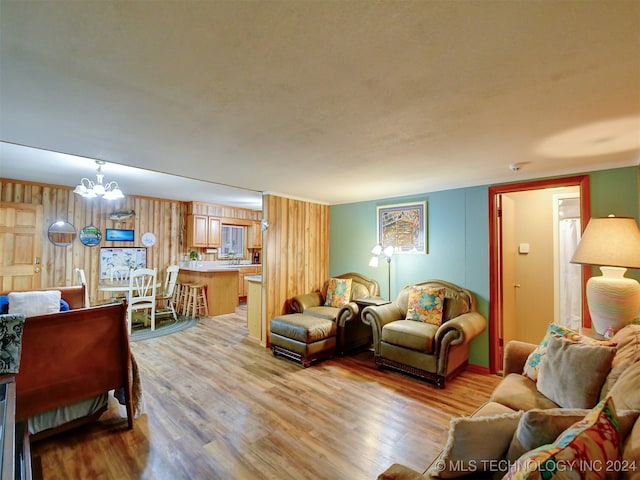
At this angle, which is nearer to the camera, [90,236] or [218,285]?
[90,236]

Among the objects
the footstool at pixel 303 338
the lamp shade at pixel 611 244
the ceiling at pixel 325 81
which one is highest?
the ceiling at pixel 325 81

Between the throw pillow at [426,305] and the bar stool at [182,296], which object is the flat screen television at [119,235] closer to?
the bar stool at [182,296]

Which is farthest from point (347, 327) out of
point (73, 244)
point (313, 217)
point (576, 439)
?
point (73, 244)

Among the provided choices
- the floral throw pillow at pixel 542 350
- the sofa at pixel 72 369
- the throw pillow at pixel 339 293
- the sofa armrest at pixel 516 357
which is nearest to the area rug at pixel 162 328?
the sofa at pixel 72 369

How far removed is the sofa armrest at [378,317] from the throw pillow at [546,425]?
2.34 meters

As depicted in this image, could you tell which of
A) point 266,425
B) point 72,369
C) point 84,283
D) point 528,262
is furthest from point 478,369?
point 84,283

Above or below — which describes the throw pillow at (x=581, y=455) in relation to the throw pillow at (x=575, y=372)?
above

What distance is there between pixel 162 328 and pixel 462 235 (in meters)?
4.96

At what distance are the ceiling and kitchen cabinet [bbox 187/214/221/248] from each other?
13.2 ft

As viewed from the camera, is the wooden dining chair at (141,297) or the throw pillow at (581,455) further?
the wooden dining chair at (141,297)

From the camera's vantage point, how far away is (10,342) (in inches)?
59.1

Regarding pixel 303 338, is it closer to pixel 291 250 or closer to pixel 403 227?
pixel 291 250

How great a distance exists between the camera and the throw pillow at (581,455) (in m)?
0.72

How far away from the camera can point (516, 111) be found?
5.44ft
